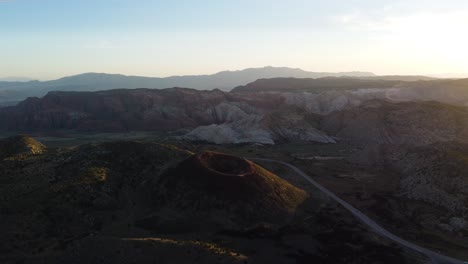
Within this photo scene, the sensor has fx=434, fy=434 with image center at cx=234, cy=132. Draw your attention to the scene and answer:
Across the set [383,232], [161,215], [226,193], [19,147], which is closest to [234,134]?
[19,147]

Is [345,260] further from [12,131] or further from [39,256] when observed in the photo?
[12,131]

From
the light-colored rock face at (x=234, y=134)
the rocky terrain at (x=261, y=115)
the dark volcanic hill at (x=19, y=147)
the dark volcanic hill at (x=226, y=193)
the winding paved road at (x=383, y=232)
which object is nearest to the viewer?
the winding paved road at (x=383, y=232)

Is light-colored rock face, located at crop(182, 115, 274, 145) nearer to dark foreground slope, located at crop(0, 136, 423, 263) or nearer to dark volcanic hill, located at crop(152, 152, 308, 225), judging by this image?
dark foreground slope, located at crop(0, 136, 423, 263)

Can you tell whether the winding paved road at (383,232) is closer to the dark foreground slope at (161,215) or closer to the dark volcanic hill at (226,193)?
the dark foreground slope at (161,215)

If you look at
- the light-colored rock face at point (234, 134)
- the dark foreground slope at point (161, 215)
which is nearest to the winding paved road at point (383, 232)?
the dark foreground slope at point (161, 215)

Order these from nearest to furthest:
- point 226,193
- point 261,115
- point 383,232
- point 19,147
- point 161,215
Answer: point 383,232, point 161,215, point 226,193, point 19,147, point 261,115

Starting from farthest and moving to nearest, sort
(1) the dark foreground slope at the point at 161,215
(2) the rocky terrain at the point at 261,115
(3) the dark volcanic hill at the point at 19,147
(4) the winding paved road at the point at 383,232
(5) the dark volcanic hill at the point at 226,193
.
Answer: (2) the rocky terrain at the point at 261,115 → (3) the dark volcanic hill at the point at 19,147 → (5) the dark volcanic hill at the point at 226,193 → (4) the winding paved road at the point at 383,232 → (1) the dark foreground slope at the point at 161,215

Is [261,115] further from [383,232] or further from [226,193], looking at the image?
[383,232]

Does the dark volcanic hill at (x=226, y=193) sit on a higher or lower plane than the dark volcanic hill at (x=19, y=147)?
lower
